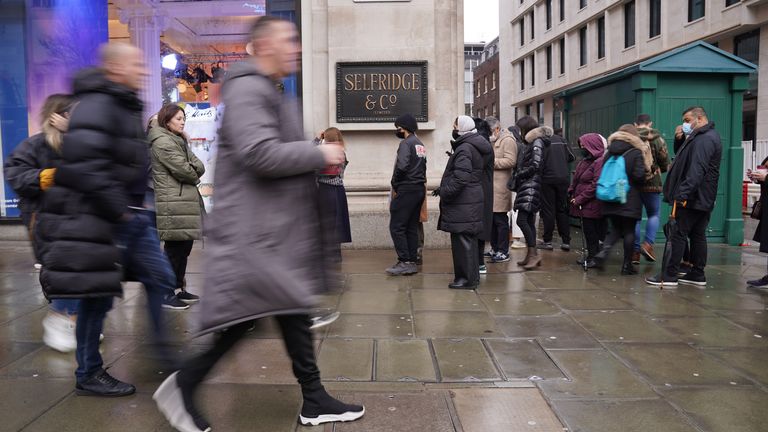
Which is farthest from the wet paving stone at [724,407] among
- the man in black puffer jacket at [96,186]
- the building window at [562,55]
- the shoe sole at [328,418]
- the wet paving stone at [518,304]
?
the building window at [562,55]

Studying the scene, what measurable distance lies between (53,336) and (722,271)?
6921mm

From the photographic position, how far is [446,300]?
610 centimetres

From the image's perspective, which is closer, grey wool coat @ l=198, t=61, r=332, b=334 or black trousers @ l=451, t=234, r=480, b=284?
grey wool coat @ l=198, t=61, r=332, b=334

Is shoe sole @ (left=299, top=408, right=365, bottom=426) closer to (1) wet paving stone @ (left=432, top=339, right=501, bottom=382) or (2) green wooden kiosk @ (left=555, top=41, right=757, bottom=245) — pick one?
(1) wet paving stone @ (left=432, top=339, right=501, bottom=382)

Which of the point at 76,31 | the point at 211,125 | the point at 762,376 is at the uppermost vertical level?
the point at 76,31

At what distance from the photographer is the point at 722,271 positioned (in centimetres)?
758

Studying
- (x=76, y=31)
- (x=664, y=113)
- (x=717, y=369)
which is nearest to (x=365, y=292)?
(x=717, y=369)

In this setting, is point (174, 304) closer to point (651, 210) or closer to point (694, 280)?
point (694, 280)

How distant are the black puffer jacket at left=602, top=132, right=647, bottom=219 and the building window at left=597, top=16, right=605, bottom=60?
112 feet

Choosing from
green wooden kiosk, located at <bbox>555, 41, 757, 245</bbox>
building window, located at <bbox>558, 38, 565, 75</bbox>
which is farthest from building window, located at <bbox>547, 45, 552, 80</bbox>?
green wooden kiosk, located at <bbox>555, 41, 757, 245</bbox>

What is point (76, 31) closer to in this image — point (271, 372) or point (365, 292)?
point (365, 292)

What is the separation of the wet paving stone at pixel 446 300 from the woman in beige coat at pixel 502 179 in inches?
81.2

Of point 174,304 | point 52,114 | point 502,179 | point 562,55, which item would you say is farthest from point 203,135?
point 562,55

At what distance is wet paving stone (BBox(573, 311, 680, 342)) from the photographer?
4.86m
